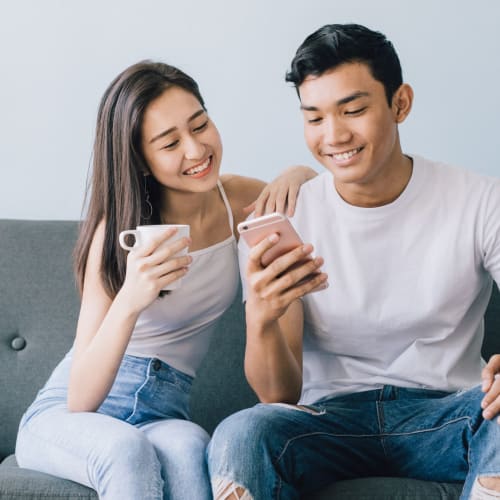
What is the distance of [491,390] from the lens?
1.42 meters

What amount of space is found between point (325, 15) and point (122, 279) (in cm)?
99

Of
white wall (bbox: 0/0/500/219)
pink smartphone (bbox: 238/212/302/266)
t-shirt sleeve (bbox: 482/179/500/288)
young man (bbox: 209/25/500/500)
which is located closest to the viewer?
pink smartphone (bbox: 238/212/302/266)

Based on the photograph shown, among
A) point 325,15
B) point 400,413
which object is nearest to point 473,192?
point 400,413

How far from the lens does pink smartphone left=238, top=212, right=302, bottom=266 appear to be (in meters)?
1.39

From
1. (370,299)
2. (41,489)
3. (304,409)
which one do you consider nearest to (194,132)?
(370,299)

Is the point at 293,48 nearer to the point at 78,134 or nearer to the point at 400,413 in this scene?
the point at 78,134

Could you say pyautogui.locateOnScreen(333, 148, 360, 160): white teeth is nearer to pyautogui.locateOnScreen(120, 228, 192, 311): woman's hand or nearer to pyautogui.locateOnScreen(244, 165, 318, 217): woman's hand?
pyautogui.locateOnScreen(244, 165, 318, 217): woman's hand

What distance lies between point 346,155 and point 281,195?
204 mm

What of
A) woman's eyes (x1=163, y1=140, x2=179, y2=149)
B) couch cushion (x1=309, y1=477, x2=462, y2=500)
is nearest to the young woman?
woman's eyes (x1=163, y1=140, x2=179, y2=149)

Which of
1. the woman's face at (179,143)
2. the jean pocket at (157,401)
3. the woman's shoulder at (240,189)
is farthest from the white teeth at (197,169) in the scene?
the jean pocket at (157,401)

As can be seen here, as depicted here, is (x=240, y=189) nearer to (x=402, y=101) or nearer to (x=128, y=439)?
(x=402, y=101)

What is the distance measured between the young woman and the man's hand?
1.70 ft

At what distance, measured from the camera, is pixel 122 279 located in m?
1.73

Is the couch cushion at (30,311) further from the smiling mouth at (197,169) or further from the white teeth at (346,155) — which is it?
the white teeth at (346,155)
